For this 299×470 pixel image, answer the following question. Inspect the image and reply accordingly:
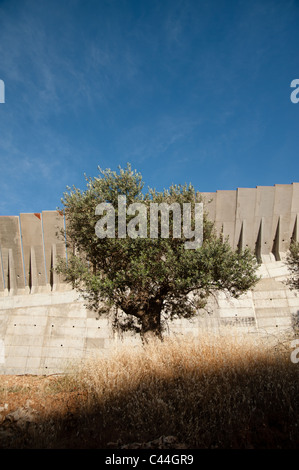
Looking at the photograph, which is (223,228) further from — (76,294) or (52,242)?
(52,242)

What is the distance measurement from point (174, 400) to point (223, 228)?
2653 centimetres

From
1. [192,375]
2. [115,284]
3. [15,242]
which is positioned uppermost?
[15,242]

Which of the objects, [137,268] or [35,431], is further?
[137,268]

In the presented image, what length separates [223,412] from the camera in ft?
20.0

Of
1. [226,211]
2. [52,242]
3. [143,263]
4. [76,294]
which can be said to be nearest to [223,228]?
[226,211]

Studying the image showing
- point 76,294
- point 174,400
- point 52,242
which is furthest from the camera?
point 52,242

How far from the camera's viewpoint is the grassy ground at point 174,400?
215 inches

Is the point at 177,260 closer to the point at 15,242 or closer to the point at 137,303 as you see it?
the point at 137,303

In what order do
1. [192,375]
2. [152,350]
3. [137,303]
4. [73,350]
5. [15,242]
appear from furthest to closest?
[15,242] < [73,350] < [137,303] < [152,350] < [192,375]

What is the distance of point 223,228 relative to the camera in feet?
103

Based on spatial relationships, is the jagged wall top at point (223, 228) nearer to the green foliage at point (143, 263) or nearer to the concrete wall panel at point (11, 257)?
the concrete wall panel at point (11, 257)

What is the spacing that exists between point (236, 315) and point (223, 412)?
78.0 ft

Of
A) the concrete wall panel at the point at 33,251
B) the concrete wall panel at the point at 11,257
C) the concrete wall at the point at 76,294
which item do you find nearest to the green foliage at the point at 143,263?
the concrete wall at the point at 76,294

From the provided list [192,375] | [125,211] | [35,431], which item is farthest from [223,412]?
[125,211]
